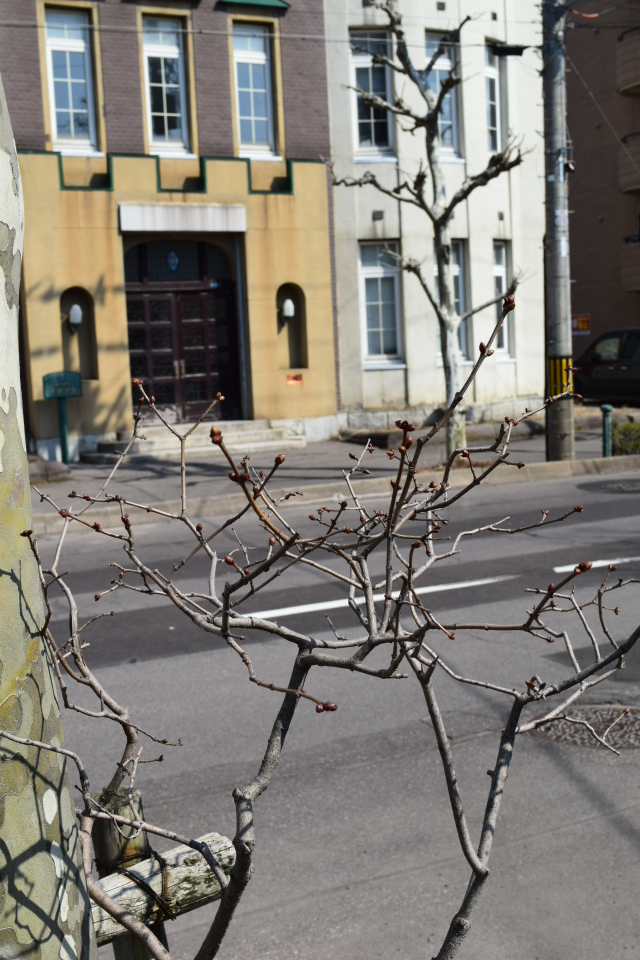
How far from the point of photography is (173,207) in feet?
65.8

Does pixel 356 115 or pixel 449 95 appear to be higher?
pixel 449 95

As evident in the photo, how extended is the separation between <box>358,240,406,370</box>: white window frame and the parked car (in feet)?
20.9

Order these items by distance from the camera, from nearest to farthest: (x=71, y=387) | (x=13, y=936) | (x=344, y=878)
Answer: (x=13, y=936), (x=344, y=878), (x=71, y=387)

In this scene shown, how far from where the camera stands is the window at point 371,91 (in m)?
22.2

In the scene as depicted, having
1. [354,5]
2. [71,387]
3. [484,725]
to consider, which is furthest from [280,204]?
[484,725]

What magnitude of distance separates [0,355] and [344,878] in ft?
11.6

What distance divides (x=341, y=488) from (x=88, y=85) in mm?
9525

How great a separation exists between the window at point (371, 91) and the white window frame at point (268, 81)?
184 centimetres

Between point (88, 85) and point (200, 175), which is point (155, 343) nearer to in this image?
point (200, 175)

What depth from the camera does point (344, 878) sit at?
15.5 feet

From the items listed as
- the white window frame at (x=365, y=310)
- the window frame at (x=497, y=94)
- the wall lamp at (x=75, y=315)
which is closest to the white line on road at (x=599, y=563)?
the wall lamp at (x=75, y=315)

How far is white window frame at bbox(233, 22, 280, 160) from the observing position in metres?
20.9

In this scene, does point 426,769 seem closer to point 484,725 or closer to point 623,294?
point 484,725

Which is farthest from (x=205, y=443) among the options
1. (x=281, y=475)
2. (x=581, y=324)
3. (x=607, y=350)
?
(x=581, y=324)
